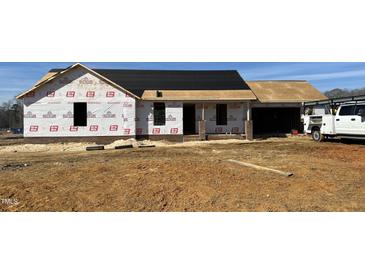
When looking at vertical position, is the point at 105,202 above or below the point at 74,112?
below

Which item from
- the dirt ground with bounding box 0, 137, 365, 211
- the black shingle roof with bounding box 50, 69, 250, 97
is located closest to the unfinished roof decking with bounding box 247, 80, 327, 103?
the black shingle roof with bounding box 50, 69, 250, 97

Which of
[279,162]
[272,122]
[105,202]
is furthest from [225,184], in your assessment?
[272,122]

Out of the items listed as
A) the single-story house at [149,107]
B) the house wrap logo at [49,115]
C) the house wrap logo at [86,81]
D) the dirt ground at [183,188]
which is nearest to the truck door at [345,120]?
the dirt ground at [183,188]

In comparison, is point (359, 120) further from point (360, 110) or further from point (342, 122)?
point (342, 122)

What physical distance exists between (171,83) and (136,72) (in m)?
4.71

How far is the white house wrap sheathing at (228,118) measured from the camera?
899 inches

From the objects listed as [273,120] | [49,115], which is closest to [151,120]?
[49,115]

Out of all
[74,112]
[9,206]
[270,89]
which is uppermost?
[270,89]

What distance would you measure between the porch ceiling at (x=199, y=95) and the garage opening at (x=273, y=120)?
337 cm

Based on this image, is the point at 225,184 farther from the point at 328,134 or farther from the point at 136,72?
the point at 136,72

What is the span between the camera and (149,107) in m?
21.4

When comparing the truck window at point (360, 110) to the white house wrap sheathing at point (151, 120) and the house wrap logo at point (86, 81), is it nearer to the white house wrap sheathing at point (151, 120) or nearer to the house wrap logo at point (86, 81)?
the white house wrap sheathing at point (151, 120)

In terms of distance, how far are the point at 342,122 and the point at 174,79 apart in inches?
548

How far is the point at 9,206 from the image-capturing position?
20.9ft
